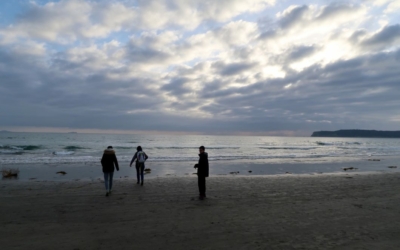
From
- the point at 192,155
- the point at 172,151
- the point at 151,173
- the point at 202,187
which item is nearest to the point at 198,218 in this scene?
the point at 202,187

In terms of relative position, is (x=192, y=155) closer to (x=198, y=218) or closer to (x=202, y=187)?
(x=202, y=187)

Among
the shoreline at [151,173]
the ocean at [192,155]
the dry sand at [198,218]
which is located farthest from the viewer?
the ocean at [192,155]

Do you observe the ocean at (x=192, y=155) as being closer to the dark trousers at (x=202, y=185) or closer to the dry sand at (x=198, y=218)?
the dry sand at (x=198, y=218)

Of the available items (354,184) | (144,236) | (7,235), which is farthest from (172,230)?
(354,184)

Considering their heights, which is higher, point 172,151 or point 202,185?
point 202,185

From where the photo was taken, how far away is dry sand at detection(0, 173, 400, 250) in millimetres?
5594

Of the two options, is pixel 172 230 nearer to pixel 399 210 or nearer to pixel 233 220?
pixel 233 220

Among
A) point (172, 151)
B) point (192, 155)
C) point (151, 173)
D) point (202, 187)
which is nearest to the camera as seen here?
point (202, 187)

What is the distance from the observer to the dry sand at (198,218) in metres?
5.59

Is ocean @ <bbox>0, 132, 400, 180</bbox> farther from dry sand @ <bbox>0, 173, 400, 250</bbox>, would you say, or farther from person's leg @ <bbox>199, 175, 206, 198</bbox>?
person's leg @ <bbox>199, 175, 206, 198</bbox>

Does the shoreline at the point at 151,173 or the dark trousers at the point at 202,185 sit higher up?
the dark trousers at the point at 202,185

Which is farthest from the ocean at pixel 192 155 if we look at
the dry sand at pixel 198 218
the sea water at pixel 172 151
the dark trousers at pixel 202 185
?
the dark trousers at pixel 202 185

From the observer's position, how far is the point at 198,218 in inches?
287

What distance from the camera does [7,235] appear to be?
595 cm
